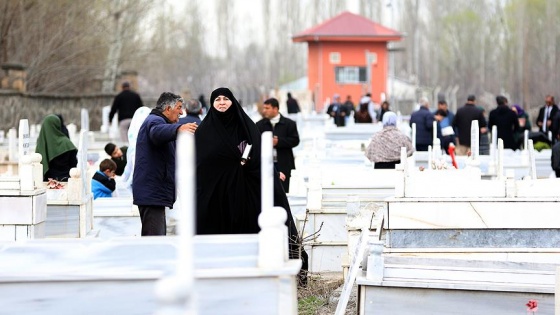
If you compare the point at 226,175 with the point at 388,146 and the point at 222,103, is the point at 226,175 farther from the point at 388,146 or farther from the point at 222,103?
the point at 388,146

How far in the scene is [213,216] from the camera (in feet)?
32.0

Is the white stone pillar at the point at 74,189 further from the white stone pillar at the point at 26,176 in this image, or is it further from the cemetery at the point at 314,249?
the white stone pillar at the point at 26,176

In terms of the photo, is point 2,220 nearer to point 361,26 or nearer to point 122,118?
point 122,118

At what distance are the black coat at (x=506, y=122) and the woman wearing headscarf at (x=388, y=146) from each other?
10.3 meters

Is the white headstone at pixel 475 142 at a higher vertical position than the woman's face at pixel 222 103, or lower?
lower

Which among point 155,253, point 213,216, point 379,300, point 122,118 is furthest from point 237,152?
point 122,118

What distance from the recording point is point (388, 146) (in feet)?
51.3

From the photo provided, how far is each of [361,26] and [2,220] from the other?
5789 centimetres

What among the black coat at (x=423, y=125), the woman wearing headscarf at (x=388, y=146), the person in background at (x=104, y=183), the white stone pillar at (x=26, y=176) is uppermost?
the black coat at (x=423, y=125)

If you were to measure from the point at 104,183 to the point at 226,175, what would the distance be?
6.01 metres

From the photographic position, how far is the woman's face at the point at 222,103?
9.58 meters

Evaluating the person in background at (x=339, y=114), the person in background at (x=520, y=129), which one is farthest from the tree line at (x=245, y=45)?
the person in background at (x=520, y=129)

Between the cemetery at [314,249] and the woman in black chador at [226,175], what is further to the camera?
the woman in black chador at [226,175]

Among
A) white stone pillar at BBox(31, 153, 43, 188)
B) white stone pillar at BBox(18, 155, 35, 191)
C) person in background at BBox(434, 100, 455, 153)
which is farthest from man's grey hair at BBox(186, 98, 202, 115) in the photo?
person in background at BBox(434, 100, 455, 153)
